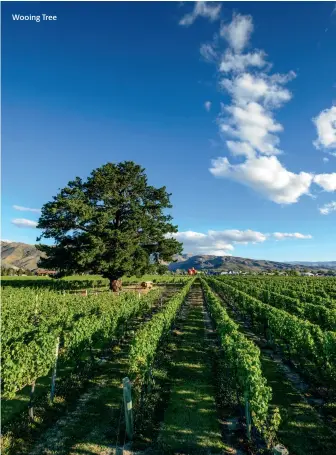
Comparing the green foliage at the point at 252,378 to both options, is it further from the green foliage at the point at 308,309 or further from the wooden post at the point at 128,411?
the green foliage at the point at 308,309

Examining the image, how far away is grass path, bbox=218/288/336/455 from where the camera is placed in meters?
7.39

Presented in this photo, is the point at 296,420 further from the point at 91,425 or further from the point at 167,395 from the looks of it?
the point at 91,425

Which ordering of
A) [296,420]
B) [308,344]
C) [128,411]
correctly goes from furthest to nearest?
[308,344] → [296,420] → [128,411]

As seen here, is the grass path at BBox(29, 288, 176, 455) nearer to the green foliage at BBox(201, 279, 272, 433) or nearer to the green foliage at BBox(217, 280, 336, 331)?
the green foliage at BBox(201, 279, 272, 433)

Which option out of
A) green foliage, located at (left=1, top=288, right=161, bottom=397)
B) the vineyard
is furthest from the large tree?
the vineyard

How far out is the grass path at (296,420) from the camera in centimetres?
739

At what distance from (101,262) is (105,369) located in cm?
2367

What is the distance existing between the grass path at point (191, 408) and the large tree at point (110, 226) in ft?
74.8

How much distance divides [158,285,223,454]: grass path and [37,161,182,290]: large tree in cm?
2281

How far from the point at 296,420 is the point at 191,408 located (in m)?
3.30

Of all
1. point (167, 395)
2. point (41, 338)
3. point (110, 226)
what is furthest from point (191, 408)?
point (110, 226)

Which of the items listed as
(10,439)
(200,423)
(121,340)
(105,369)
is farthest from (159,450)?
(121,340)

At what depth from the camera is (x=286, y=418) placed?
874 centimetres

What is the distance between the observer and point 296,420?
8.62 meters
